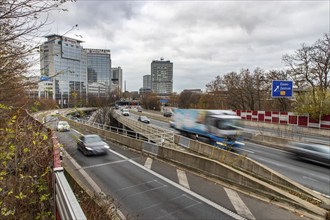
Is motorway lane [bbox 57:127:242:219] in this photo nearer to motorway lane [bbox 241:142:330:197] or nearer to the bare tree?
the bare tree

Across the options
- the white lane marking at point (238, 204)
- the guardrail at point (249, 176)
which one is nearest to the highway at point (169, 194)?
the white lane marking at point (238, 204)

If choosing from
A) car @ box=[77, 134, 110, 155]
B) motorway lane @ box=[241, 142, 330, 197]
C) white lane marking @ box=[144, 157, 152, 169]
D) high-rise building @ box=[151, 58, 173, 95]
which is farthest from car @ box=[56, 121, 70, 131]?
high-rise building @ box=[151, 58, 173, 95]

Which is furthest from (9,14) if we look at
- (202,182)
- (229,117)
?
(229,117)

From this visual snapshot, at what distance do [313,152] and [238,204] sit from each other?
32.8ft

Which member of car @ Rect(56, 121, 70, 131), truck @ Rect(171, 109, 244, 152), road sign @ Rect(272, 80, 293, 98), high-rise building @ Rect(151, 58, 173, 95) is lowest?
truck @ Rect(171, 109, 244, 152)

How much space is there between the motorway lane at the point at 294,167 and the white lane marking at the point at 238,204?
14.7 ft

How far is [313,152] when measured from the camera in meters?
15.1

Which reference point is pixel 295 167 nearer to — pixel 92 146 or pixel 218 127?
pixel 218 127

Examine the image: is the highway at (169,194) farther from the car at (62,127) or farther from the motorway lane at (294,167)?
the motorway lane at (294,167)

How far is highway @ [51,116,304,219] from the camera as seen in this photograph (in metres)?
7.83

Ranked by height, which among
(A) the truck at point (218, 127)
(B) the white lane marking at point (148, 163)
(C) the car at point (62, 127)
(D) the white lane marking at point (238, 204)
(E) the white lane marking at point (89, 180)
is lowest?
(E) the white lane marking at point (89, 180)

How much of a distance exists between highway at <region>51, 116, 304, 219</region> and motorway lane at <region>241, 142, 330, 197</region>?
4.50m

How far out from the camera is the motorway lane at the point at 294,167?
11.4 m

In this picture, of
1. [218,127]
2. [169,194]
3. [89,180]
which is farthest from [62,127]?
[218,127]
